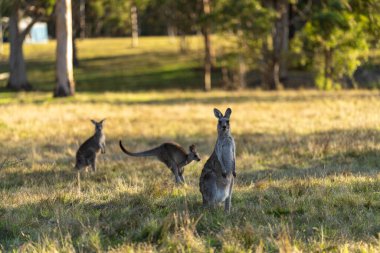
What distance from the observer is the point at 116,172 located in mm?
11711

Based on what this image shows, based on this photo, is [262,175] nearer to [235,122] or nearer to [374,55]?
[235,122]

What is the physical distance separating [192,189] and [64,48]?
1897 cm

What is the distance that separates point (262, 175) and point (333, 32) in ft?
77.4

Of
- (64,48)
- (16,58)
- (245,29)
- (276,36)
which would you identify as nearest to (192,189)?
(64,48)

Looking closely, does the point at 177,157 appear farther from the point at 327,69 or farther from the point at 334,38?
the point at 327,69

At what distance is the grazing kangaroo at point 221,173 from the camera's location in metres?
7.60

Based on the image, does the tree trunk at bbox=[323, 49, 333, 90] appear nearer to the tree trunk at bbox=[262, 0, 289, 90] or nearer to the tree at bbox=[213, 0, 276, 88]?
the tree trunk at bbox=[262, 0, 289, 90]

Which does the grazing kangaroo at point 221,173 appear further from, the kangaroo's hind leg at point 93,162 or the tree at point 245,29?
the tree at point 245,29

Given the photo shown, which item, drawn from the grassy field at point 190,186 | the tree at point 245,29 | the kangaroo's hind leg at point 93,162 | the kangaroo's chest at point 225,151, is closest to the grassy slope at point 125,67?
the tree at point 245,29

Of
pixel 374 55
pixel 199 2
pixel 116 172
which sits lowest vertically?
pixel 116 172

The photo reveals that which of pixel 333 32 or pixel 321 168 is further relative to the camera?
pixel 333 32

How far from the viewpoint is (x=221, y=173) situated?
7582mm

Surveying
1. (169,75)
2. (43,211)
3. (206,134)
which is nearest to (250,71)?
(169,75)

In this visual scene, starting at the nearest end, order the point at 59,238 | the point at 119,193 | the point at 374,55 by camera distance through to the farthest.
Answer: the point at 59,238 → the point at 119,193 → the point at 374,55
